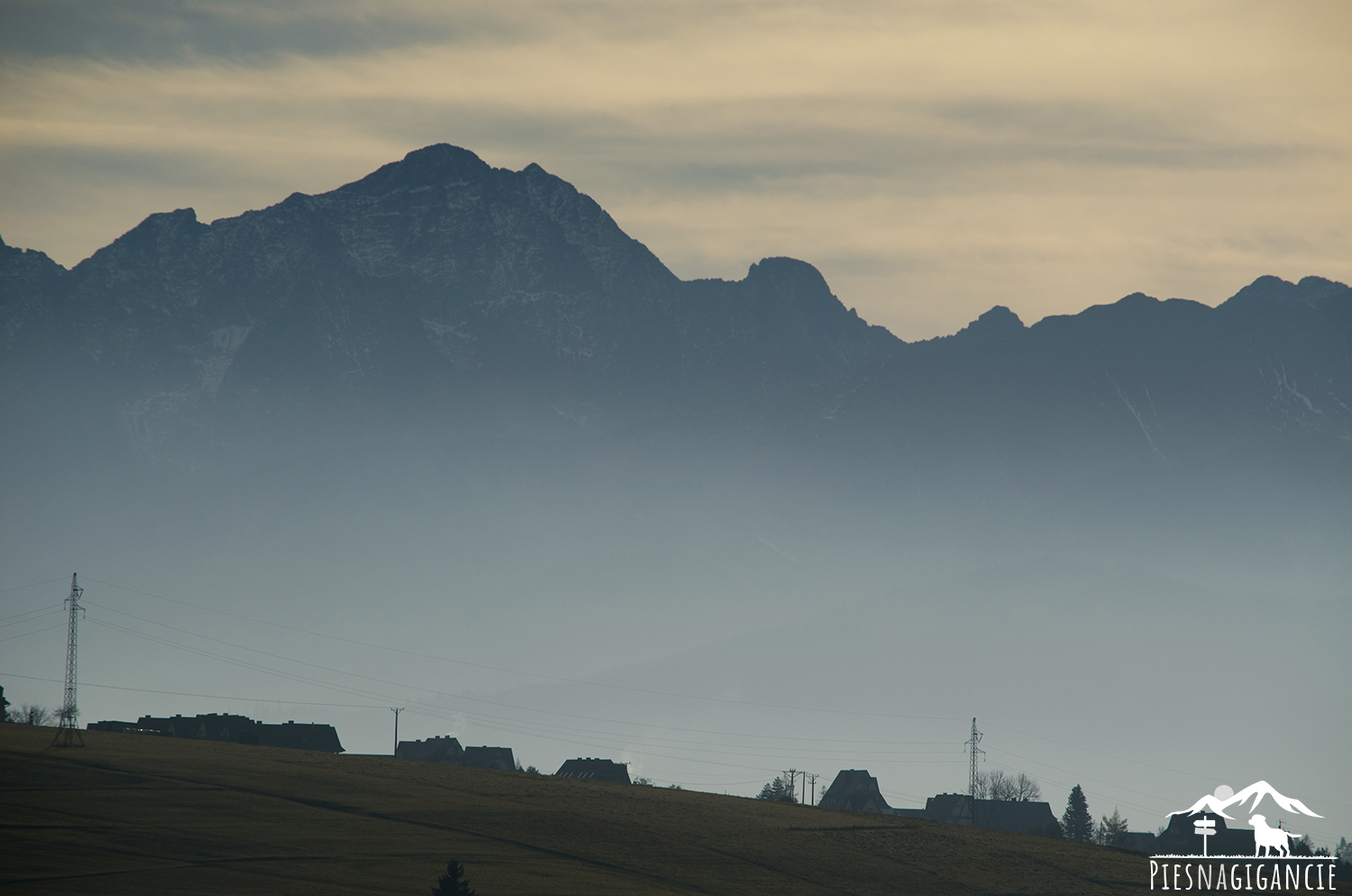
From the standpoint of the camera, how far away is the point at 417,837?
111625 mm

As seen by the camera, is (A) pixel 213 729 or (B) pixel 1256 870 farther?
(A) pixel 213 729

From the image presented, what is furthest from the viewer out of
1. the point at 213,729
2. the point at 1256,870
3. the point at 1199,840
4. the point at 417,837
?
the point at 1199,840

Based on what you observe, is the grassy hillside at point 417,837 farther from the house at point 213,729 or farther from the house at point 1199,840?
the house at point 1199,840

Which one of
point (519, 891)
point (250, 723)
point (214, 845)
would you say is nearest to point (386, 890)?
point (519, 891)

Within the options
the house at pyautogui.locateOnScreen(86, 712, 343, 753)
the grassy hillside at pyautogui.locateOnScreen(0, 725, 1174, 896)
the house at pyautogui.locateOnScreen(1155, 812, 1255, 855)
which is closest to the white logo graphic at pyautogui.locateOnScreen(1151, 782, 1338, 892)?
the grassy hillside at pyautogui.locateOnScreen(0, 725, 1174, 896)

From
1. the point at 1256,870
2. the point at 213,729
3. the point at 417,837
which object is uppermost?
the point at 213,729

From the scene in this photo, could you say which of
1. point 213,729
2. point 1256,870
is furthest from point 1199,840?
point 213,729

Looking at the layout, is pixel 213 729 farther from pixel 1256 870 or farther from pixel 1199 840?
pixel 1199 840

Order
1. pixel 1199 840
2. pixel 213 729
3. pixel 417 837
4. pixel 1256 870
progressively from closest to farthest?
pixel 417 837, pixel 1256 870, pixel 213 729, pixel 1199 840

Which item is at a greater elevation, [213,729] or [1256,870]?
[213,729]

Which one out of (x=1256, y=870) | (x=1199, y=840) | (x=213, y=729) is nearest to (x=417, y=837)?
(x=1256, y=870)

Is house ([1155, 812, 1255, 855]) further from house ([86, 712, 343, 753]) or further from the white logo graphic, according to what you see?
house ([86, 712, 343, 753])

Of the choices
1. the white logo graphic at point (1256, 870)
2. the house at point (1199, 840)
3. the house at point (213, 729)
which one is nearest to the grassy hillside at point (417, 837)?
the white logo graphic at point (1256, 870)

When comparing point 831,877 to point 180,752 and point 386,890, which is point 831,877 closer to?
point 386,890
